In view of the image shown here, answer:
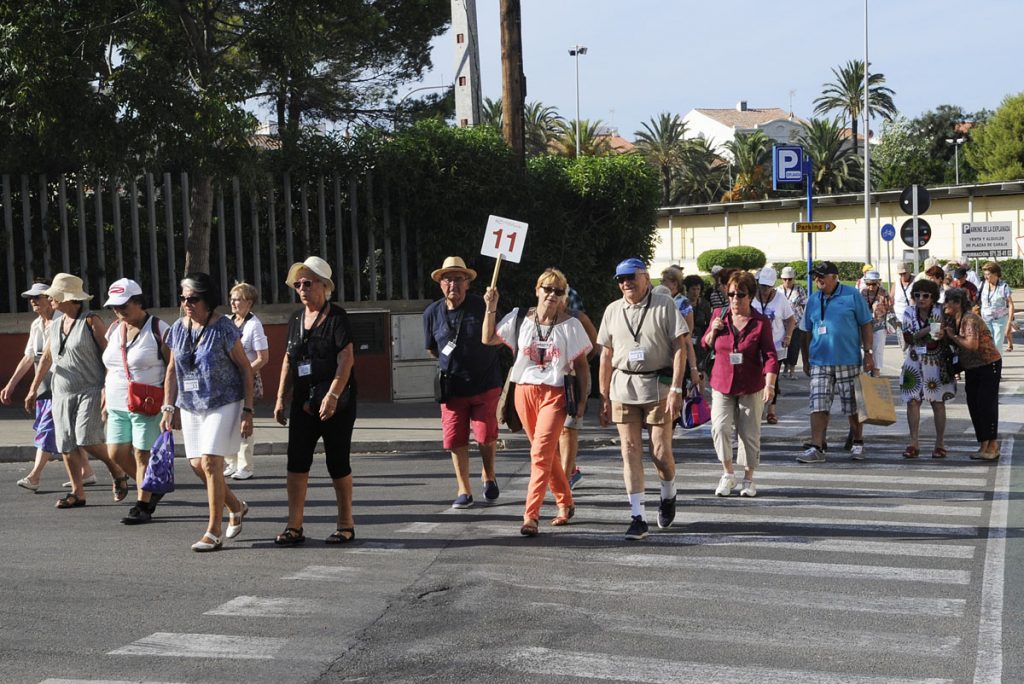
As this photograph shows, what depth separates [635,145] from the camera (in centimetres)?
9050

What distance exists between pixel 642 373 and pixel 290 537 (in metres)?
2.58

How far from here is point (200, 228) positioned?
1670 cm

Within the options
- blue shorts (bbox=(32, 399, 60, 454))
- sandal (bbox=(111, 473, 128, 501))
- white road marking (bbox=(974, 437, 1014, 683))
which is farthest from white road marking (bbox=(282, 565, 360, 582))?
blue shorts (bbox=(32, 399, 60, 454))

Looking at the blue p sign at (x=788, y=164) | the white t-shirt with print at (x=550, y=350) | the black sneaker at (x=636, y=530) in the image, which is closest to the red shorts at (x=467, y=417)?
the white t-shirt with print at (x=550, y=350)

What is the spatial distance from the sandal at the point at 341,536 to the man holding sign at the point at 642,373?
1853 millimetres

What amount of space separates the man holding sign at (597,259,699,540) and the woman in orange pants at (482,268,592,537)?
301mm

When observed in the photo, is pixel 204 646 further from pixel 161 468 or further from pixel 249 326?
pixel 249 326

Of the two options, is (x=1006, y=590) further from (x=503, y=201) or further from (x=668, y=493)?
(x=503, y=201)

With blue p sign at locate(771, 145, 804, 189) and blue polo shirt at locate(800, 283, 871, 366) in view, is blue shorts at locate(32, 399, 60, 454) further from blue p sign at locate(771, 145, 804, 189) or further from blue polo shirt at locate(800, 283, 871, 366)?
blue p sign at locate(771, 145, 804, 189)

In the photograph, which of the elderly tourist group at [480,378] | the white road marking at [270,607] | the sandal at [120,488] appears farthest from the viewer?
the sandal at [120,488]

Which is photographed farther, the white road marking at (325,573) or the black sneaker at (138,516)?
the black sneaker at (138,516)

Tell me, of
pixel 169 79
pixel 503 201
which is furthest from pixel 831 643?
pixel 503 201

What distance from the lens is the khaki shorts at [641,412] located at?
8.51 metres

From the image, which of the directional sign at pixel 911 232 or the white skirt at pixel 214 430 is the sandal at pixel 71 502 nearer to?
the white skirt at pixel 214 430
